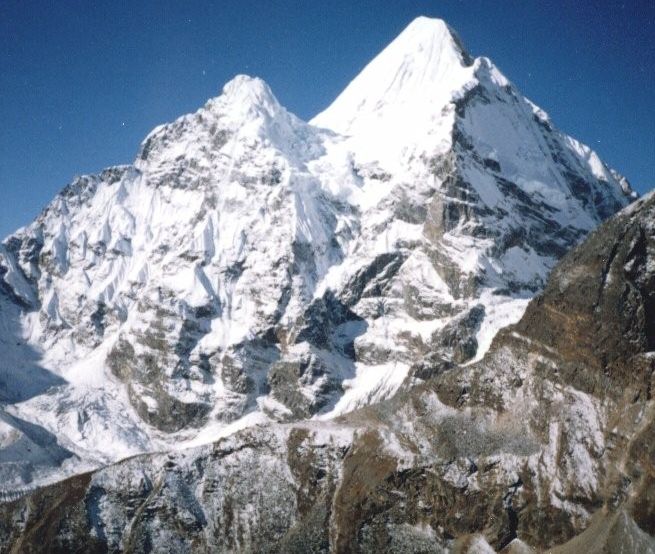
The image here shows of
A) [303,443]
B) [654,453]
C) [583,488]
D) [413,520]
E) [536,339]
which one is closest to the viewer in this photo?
[654,453]

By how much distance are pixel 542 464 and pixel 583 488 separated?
18.3 feet

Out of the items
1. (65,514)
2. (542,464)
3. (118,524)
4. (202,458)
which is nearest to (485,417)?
(542,464)

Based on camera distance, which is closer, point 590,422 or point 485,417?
point 590,422

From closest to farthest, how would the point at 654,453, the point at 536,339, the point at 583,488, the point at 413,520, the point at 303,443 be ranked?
the point at 654,453, the point at 583,488, the point at 413,520, the point at 536,339, the point at 303,443

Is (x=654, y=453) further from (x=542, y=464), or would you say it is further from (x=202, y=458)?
(x=202, y=458)

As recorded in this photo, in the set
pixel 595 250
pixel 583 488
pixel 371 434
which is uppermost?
pixel 595 250

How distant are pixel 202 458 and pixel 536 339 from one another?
4360 cm

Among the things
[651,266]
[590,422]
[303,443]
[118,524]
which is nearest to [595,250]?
[651,266]

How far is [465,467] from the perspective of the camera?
90.6 meters

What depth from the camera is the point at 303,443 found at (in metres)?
102

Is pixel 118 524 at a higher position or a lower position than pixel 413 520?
higher

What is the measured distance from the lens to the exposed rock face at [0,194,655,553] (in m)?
83.9

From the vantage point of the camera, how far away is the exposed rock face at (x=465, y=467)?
8388 cm

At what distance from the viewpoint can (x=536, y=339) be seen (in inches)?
3777
